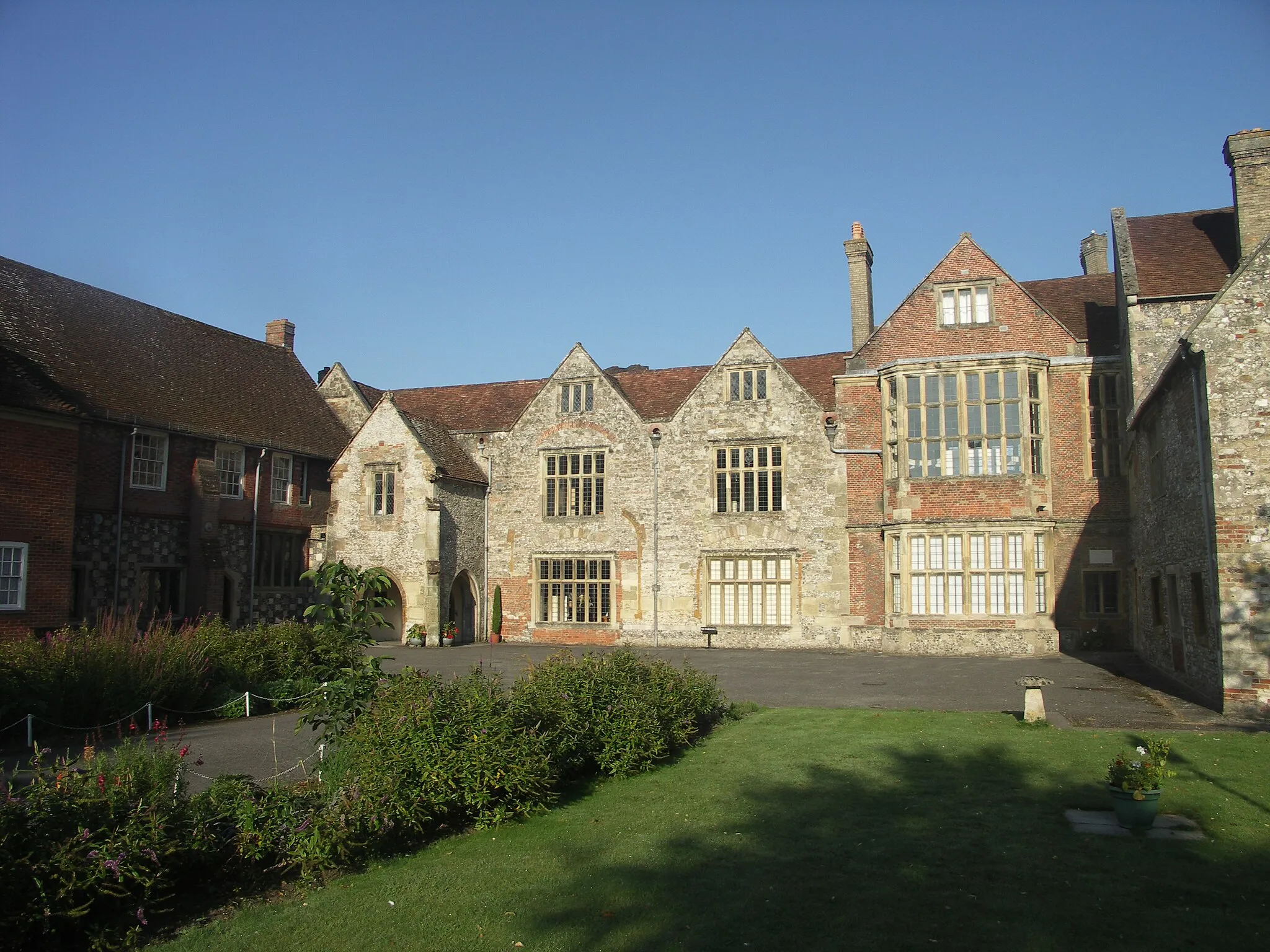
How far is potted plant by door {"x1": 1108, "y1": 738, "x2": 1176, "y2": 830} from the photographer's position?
8773 millimetres

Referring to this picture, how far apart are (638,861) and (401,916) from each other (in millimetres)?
2177

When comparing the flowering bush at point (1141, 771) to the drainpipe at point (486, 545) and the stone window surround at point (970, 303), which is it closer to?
the stone window surround at point (970, 303)

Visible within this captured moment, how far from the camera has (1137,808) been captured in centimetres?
879

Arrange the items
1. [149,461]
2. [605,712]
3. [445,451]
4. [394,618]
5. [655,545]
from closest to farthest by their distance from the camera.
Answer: [605,712], [149,461], [655,545], [445,451], [394,618]

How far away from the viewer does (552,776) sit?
34.0 ft

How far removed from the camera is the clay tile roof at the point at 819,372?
105ft

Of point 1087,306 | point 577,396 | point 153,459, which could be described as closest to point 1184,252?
point 1087,306

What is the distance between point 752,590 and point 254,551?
16.6m

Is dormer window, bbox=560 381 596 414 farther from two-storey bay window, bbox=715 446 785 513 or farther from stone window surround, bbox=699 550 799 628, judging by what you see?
stone window surround, bbox=699 550 799 628

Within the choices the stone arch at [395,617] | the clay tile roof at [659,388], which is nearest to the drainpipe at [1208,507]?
the clay tile roof at [659,388]

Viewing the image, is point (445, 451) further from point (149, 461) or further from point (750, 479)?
point (750, 479)

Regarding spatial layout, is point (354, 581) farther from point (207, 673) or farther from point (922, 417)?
point (922, 417)

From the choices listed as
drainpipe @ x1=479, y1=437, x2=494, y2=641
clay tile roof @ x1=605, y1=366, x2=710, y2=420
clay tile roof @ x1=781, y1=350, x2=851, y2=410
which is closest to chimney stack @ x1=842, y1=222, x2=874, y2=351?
clay tile roof @ x1=781, y1=350, x2=851, y2=410

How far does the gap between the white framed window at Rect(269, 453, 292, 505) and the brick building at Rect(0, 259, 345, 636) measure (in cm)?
6
